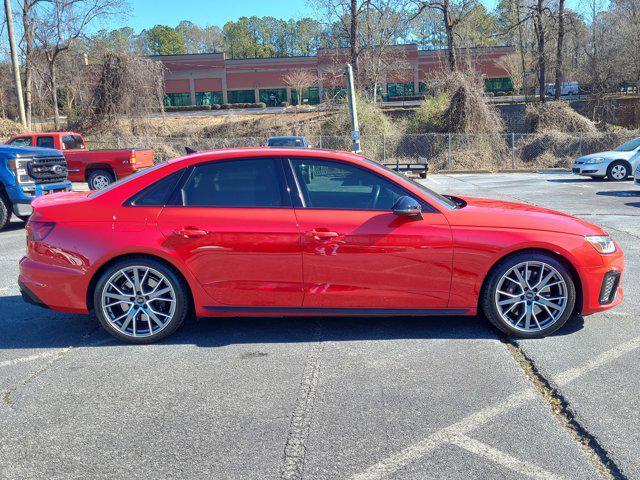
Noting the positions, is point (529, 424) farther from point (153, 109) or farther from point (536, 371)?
point (153, 109)

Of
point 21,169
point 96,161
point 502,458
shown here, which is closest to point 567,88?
point 96,161

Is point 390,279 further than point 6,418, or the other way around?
point 390,279

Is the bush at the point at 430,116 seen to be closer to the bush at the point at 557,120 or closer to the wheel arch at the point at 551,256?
the bush at the point at 557,120

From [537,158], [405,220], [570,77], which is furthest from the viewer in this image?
[570,77]

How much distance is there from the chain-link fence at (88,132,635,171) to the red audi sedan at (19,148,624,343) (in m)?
23.3

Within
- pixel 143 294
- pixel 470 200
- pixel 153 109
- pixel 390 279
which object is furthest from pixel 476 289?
pixel 153 109

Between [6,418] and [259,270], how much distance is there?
201 centimetres

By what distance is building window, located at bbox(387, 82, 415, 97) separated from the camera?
69875 millimetres

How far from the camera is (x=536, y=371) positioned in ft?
13.3

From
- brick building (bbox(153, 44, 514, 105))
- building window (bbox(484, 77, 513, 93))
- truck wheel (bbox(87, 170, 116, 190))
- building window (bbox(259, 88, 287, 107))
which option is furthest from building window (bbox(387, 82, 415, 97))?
truck wheel (bbox(87, 170, 116, 190))

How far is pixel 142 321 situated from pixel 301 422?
6.40 ft

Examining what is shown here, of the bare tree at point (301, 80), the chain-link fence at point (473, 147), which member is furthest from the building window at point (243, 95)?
the chain-link fence at point (473, 147)

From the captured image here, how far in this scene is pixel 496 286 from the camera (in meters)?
4.59

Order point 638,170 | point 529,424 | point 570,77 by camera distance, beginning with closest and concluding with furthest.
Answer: point 529,424, point 638,170, point 570,77
